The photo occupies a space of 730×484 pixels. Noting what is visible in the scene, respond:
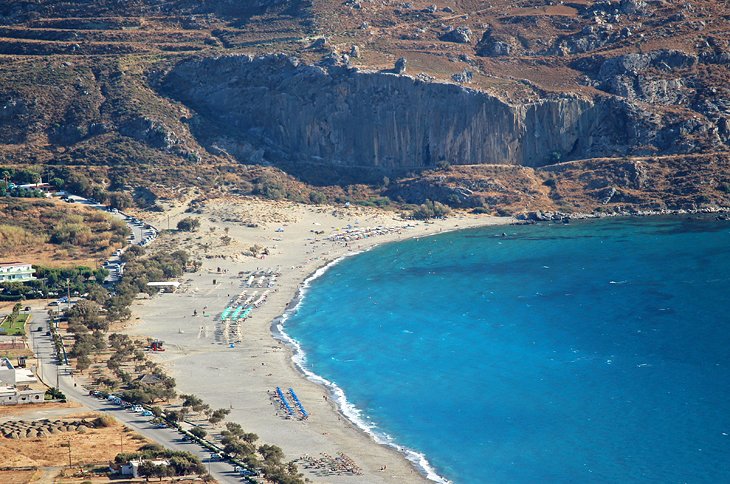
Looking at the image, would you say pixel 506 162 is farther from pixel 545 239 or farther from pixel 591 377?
pixel 591 377

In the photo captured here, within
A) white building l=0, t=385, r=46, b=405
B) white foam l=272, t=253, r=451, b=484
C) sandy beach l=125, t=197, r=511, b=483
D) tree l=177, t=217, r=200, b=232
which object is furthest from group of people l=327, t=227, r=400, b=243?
white building l=0, t=385, r=46, b=405

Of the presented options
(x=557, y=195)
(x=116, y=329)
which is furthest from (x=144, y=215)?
(x=557, y=195)

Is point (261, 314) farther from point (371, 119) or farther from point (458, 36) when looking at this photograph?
point (458, 36)

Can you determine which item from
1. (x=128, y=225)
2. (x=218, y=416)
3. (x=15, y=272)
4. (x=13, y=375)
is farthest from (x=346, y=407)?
(x=128, y=225)

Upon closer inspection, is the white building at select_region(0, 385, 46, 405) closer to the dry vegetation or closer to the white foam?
the dry vegetation

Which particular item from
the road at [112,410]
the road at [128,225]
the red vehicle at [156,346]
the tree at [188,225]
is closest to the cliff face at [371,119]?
the road at [128,225]

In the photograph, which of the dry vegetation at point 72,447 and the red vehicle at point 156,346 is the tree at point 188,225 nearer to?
the red vehicle at point 156,346
